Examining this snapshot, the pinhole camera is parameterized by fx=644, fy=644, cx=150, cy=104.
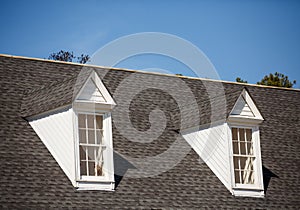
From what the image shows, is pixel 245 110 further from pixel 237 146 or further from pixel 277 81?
pixel 277 81

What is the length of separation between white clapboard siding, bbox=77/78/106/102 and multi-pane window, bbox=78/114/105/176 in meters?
0.40

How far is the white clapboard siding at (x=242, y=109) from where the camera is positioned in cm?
1711

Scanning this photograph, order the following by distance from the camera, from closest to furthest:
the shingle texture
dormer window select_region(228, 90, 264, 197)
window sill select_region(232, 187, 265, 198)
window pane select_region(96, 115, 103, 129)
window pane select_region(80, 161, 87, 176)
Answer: the shingle texture
window pane select_region(80, 161, 87, 176)
window pane select_region(96, 115, 103, 129)
window sill select_region(232, 187, 265, 198)
dormer window select_region(228, 90, 264, 197)

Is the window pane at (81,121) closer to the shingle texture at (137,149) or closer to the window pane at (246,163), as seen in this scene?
the shingle texture at (137,149)

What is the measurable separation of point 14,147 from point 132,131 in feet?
11.8

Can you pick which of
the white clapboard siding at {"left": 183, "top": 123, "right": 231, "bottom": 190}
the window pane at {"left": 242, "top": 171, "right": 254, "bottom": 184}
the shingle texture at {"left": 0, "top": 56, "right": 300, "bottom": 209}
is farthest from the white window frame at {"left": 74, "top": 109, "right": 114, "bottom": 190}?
the window pane at {"left": 242, "top": 171, "right": 254, "bottom": 184}

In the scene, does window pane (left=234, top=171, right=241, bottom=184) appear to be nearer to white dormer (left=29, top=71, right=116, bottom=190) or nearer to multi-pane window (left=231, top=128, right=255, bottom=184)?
multi-pane window (left=231, top=128, right=255, bottom=184)

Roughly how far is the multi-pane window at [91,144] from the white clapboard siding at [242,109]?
13.0 feet

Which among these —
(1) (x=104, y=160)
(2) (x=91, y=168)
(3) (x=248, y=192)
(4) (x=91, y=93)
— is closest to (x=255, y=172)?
(3) (x=248, y=192)

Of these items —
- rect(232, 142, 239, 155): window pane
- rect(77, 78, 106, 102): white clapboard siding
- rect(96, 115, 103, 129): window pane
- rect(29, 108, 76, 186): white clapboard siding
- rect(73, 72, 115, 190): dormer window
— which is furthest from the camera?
rect(232, 142, 239, 155): window pane

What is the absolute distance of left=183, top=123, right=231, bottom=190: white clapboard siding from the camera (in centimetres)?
1678

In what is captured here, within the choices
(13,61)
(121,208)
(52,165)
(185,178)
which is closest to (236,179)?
(185,178)

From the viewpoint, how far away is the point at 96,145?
585 inches

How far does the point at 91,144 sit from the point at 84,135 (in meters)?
0.28
